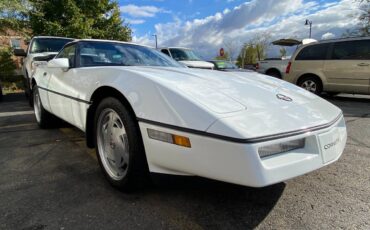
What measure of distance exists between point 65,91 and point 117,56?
692mm

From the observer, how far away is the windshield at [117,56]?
328 centimetres

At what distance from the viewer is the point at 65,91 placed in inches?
133

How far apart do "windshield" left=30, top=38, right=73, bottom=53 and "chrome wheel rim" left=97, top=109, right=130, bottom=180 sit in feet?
20.4

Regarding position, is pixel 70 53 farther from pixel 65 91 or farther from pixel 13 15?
pixel 13 15

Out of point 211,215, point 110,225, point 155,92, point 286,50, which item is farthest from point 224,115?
point 286,50

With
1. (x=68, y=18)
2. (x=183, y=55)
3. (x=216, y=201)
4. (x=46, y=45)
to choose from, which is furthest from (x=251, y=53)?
(x=216, y=201)

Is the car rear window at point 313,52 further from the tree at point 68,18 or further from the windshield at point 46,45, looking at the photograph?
the tree at point 68,18

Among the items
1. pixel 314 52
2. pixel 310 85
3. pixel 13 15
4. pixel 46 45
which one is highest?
pixel 13 15

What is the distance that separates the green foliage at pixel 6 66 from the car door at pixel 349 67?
15202 millimetres

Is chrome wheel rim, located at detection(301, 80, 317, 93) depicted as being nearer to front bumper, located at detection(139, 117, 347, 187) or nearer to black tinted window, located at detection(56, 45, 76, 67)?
black tinted window, located at detection(56, 45, 76, 67)

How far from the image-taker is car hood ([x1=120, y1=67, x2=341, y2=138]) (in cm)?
178

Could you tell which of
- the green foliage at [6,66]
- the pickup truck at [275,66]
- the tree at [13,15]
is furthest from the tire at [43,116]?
the green foliage at [6,66]

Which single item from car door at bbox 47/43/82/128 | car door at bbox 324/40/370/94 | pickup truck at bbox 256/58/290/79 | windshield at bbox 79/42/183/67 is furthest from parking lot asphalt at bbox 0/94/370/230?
pickup truck at bbox 256/58/290/79

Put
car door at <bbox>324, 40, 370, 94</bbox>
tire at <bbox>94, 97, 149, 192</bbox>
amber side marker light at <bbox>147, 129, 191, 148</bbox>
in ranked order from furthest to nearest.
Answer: car door at <bbox>324, 40, 370, 94</bbox> < tire at <bbox>94, 97, 149, 192</bbox> < amber side marker light at <bbox>147, 129, 191, 148</bbox>
